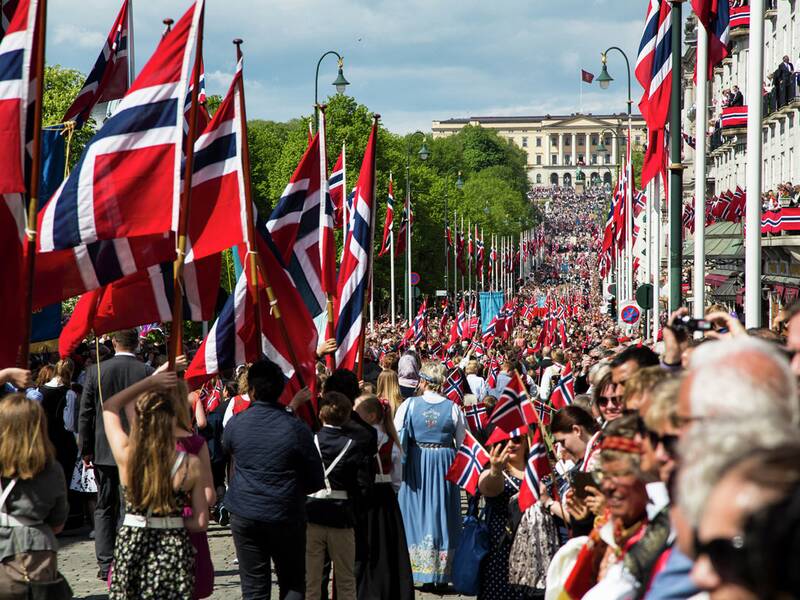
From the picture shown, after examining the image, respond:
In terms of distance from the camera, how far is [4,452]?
598 centimetres

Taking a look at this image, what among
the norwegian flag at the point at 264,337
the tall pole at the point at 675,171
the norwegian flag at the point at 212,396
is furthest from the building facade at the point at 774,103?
the norwegian flag at the point at 264,337

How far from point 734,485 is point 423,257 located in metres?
65.9

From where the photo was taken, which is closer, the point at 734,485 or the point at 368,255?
the point at 734,485

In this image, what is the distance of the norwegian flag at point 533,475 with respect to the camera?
21.2 feet

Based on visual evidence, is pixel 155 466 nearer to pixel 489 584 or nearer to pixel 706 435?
pixel 489 584

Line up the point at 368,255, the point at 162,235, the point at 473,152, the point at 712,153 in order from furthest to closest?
the point at 473,152, the point at 712,153, the point at 368,255, the point at 162,235

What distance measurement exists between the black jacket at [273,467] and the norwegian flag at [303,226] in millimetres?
4429

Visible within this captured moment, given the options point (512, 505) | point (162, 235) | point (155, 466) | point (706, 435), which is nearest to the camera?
point (706, 435)

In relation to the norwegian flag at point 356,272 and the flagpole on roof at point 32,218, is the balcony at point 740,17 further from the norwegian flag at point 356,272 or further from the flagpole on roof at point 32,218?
the flagpole on roof at point 32,218

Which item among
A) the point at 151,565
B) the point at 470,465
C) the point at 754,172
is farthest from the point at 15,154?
the point at 754,172

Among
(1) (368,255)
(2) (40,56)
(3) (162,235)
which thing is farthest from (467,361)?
(2) (40,56)

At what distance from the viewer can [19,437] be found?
5988 mm

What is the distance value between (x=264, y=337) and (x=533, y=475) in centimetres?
365

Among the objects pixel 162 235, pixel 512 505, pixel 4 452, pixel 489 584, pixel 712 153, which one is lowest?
pixel 489 584
